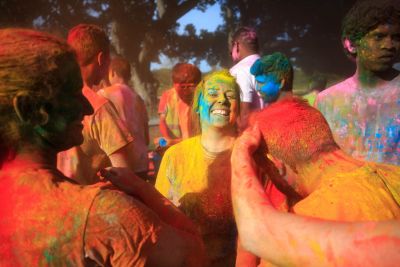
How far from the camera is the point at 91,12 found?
1559 centimetres

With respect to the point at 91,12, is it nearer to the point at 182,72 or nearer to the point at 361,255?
the point at 182,72

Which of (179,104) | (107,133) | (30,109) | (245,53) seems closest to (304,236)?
(30,109)

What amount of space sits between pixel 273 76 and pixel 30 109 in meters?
2.45

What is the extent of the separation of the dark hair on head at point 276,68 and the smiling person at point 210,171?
0.79 feet

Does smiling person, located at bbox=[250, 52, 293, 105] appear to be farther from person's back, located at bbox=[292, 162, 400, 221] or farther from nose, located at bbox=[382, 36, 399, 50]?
person's back, located at bbox=[292, 162, 400, 221]

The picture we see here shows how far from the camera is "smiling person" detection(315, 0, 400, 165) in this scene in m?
3.30

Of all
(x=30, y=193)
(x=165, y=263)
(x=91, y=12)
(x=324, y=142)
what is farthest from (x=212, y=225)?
(x=91, y=12)

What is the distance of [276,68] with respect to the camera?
3646mm

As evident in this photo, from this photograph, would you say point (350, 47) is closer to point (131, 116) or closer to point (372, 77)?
point (372, 77)

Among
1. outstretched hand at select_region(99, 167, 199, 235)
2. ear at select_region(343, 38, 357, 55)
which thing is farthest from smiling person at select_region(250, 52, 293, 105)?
outstretched hand at select_region(99, 167, 199, 235)

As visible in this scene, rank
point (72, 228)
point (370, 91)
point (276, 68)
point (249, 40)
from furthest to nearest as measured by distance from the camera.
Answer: point (249, 40)
point (276, 68)
point (370, 91)
point (72, 228)

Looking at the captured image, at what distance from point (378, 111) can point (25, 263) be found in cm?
289

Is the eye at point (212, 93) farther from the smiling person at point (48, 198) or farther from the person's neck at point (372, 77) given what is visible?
the smiling person at point (48, 198)

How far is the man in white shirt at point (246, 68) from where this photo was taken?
5141 millimetres
